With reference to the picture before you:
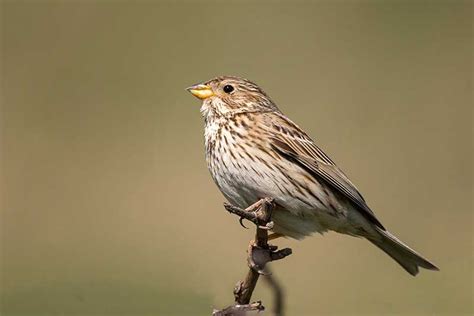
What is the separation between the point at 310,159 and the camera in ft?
18.5

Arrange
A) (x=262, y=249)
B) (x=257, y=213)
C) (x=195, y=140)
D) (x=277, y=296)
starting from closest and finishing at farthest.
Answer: (x=277, y=296) → (x=262, y=249) → (x=257, y=213) → (x=195, y=140)

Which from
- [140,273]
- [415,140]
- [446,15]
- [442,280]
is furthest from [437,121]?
[140,273]

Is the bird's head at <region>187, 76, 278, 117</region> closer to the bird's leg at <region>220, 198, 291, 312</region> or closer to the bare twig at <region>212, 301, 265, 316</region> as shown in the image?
the bird's leg at <region>220, 198, 291, 312</region>

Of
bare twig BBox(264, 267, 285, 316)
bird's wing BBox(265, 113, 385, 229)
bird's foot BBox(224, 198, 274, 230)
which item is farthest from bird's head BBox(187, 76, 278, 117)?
bare twig BBox(264, 267, 285, 316)

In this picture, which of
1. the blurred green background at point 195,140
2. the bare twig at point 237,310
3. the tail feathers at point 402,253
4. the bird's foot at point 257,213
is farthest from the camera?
the blurred green background at point 195,140

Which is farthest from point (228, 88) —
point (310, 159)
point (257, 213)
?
point (257, 213)

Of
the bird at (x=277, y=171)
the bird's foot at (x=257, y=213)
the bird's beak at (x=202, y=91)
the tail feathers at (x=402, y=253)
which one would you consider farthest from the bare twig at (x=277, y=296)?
the bird's beak at (x=202, y=91)

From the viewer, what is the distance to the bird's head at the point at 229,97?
578 centimetres

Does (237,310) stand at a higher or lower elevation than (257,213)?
lower

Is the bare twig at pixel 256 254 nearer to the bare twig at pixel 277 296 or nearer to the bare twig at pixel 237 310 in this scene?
the bare twig at pixel 237 310

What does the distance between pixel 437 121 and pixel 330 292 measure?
12.7 feet

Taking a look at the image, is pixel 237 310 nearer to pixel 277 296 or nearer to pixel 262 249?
pixel 277 296

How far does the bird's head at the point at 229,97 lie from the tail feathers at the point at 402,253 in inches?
38.7

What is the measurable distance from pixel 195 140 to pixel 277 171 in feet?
15.2
